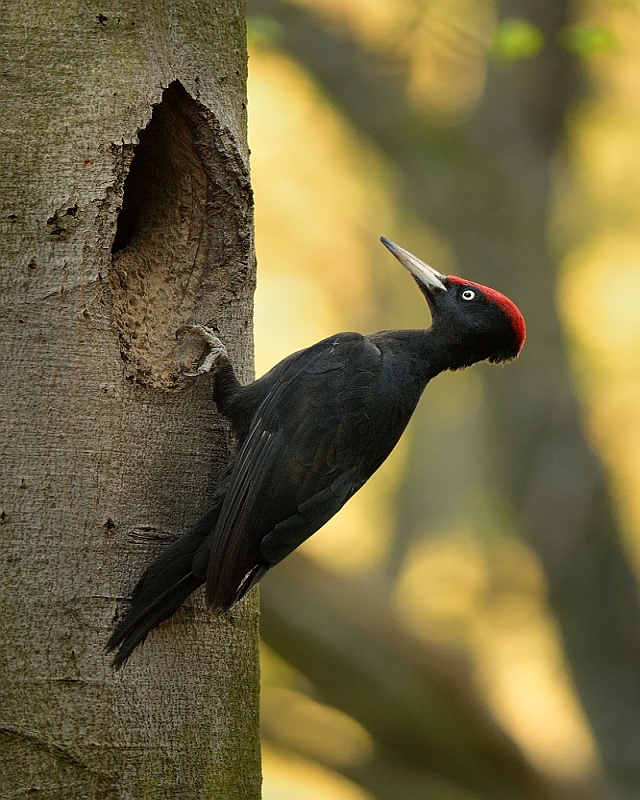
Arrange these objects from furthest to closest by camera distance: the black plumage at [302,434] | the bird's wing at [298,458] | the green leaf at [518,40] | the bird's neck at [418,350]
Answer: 1. the green leaf at [518,40]
2. the bird's neck at [418,350]
3. the bird's wing at [298,458]
4. the black plumage at [302,434]

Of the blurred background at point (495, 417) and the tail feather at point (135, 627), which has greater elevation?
the tail feather at point (135, 627)

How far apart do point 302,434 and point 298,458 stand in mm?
77

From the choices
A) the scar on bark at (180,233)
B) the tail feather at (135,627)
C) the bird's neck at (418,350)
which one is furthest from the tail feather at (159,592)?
the bird's neck at (418,350)

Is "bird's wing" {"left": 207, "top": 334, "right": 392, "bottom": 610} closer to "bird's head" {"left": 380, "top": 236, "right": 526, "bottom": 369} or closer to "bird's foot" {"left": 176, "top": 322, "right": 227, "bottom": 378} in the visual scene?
"bird's foot" {"left": 176, "top": 322, "right": 227, "bottom": 378}

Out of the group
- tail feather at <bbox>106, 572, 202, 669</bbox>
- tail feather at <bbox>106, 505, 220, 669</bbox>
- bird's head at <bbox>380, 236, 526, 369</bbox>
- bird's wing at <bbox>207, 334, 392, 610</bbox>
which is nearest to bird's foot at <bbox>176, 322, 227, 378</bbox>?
bird's wing at <bbox>207, 334, 392, 610</bbox>

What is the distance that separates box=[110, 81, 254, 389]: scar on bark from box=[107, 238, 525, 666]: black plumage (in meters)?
0.11

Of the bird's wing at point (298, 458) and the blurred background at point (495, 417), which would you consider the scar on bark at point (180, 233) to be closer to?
the bird's wing at point (298, 458)

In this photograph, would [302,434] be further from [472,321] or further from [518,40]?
[518,40]

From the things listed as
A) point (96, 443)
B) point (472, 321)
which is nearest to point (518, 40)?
point (472, 321)

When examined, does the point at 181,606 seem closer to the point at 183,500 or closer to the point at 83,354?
the point at 183,500

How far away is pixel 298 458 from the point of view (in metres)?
2.82

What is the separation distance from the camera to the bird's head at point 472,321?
3430mm

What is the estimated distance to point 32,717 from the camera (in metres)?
2.22

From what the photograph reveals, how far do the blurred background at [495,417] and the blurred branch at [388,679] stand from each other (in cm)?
1
